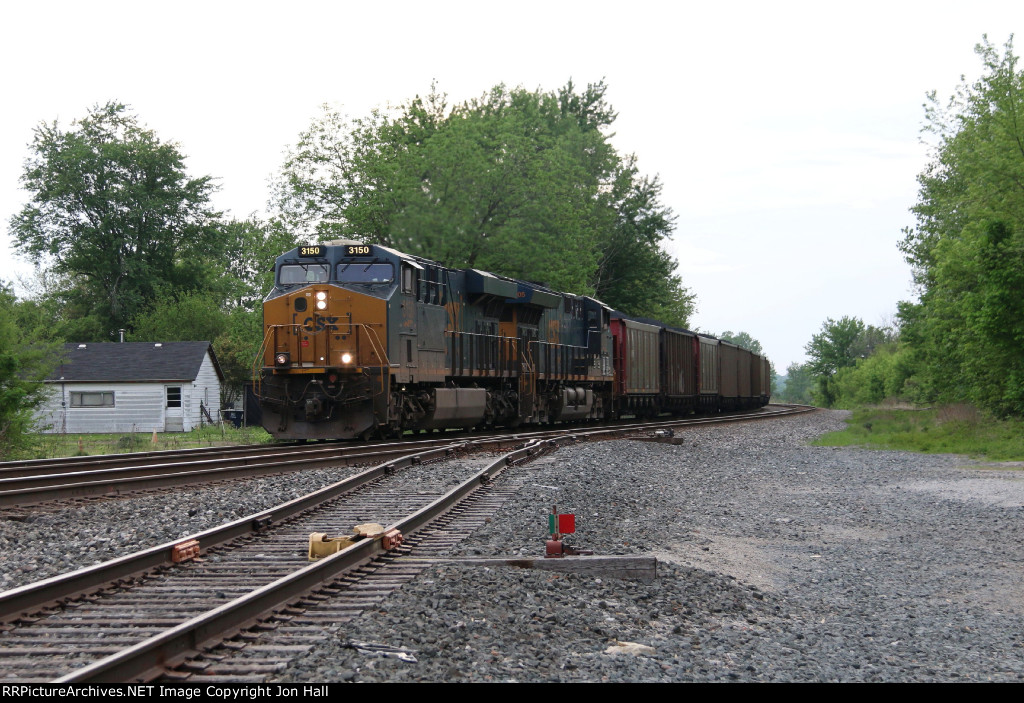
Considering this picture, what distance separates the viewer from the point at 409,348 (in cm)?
1845

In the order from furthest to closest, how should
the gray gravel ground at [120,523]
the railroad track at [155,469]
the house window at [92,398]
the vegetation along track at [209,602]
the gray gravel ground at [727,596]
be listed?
the house window at [92,398] → the railroad track at [155,469] → the gray gravel ground at [120,523] → the gray gravel ground at [727,596] → the vegetation along track at [209,602]

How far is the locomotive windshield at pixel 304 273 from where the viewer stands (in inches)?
728

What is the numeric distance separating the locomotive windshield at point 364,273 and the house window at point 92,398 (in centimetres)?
2518

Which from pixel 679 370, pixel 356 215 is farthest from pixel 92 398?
pixel 679 370

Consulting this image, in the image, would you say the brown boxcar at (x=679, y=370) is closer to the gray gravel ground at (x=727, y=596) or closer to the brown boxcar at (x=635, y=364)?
the brown boxcar at (x=635, y=364)

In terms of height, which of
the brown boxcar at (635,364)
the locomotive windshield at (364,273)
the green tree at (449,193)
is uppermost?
the green tree at (449,193)

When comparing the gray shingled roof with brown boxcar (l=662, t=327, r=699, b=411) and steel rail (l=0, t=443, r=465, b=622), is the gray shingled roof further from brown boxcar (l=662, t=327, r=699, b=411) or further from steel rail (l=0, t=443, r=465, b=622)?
steel rail (l=0, t=443, r=465, b=622)

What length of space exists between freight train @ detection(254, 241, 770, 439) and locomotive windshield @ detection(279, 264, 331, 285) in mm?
26

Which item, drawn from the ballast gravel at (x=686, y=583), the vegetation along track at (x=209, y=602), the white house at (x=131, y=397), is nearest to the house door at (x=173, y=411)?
the white house at (x=131, y=397)

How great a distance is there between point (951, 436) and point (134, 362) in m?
31.6

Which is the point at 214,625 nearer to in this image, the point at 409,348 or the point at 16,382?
the point at 409,348

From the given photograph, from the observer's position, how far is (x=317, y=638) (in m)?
5.02
